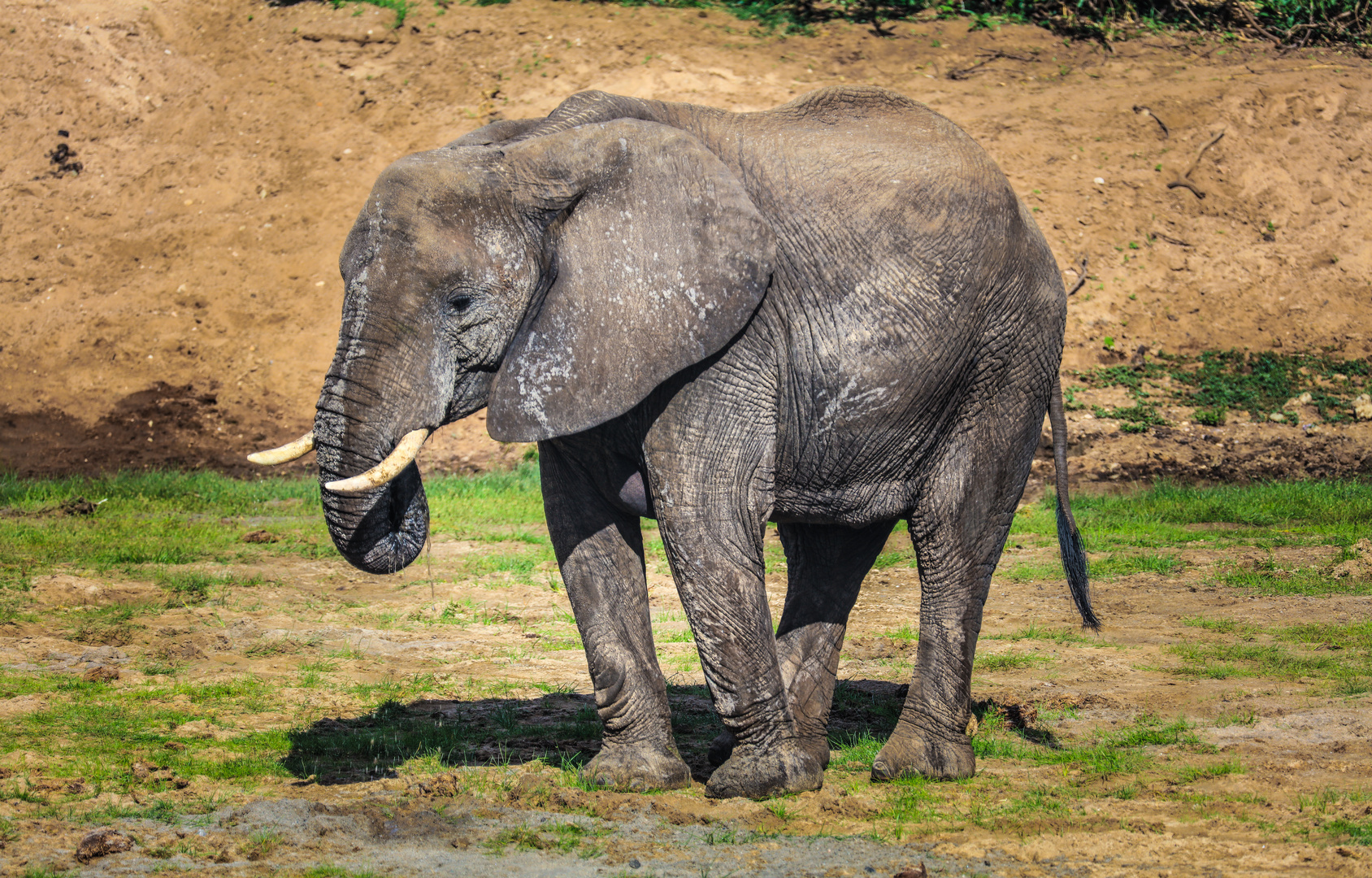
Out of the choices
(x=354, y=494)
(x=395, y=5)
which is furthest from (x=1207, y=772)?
(x=395, y=5)

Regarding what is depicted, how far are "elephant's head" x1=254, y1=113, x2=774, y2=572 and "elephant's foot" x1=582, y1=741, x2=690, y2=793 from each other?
50.2 inches

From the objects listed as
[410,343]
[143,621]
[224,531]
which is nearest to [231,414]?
[224,531]

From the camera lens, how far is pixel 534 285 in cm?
520

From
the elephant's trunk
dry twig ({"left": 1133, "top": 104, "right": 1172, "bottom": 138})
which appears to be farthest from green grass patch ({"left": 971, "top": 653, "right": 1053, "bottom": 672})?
dry twig ({"left": 1133, "top": 104, "right": 1172, "bottom": 138})

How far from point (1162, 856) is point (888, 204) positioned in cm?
272

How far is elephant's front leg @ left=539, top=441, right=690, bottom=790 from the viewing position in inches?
222

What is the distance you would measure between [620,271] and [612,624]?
1.56 metres

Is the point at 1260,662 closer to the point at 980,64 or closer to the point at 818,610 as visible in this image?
the point at 818,610

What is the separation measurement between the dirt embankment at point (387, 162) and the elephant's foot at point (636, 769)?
9701 mm

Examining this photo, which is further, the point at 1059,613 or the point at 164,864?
the point at 1059,613

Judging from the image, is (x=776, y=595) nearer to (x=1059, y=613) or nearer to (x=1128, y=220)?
(x=1059, y=613)

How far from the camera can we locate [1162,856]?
468 centimetres

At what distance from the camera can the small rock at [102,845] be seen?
4.55 metres

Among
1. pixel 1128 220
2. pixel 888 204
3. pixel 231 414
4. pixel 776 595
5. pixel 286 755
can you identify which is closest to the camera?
pixel 888 204
